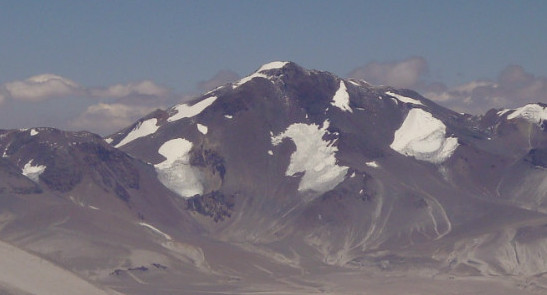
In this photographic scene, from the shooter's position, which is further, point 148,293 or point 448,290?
point 448,290

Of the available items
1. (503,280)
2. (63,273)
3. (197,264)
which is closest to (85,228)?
(197,264)

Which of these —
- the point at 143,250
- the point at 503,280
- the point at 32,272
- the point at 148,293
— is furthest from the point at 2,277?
the point at 503,280

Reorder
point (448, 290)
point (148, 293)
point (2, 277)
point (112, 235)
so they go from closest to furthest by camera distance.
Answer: point (2, 277) → point (148, 293) → point (448, 290) → point (112, 235)

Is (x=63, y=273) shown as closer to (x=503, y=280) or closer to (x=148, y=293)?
(x=148, y=293)

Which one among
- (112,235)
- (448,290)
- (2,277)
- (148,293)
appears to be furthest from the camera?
(112,235)

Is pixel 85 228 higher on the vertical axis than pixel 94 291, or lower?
higher

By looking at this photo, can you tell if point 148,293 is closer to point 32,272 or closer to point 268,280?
point 268,280
